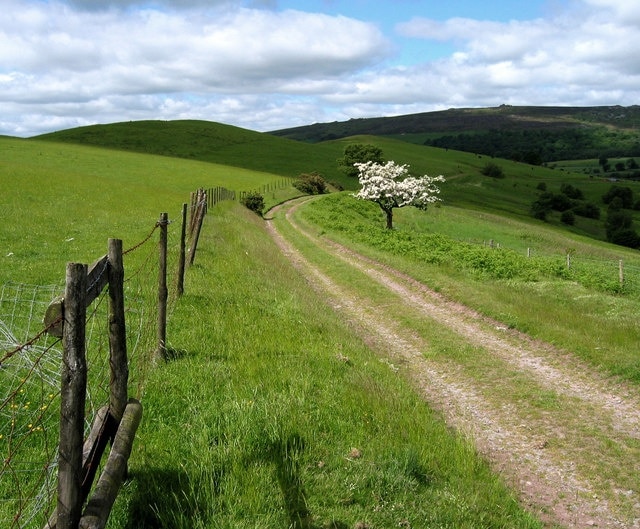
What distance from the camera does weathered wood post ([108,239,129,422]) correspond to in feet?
17.5

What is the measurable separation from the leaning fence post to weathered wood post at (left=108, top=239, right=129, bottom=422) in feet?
3.99

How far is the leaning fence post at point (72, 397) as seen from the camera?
13.3 feet

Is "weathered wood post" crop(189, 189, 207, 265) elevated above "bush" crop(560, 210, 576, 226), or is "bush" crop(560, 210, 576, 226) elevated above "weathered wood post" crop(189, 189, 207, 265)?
"weathered wood post" crop(189, 189, 207, 265)

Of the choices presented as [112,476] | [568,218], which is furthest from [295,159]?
[112,476]

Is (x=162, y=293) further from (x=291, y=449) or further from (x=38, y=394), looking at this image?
(x=291, y=449)

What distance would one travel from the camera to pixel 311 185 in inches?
3132

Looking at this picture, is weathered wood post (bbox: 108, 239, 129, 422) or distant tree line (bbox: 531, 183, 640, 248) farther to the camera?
distant tree line (bbox: 531, 183, 640, 248)

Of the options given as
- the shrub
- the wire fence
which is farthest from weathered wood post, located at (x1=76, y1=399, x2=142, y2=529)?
the shrub

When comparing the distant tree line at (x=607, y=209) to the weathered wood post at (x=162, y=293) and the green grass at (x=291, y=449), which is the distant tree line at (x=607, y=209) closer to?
the green grass at (x=291, y=449)

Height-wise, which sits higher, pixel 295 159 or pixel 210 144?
pixel 210 144

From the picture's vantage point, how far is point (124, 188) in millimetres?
56125

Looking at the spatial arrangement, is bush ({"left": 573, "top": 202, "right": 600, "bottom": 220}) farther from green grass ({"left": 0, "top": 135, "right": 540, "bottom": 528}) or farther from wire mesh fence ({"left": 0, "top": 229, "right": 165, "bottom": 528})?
wire mesh fence ({"left": 0, "top": 229, "right": 165, "bottom": 528})

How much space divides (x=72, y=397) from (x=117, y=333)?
1471 millimetres

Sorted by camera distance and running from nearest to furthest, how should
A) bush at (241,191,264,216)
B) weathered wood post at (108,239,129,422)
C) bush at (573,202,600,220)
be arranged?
weathered wood post at (108,239,129,422)
bush at (241,191,264,216)
bush at (573,202,600,220)
